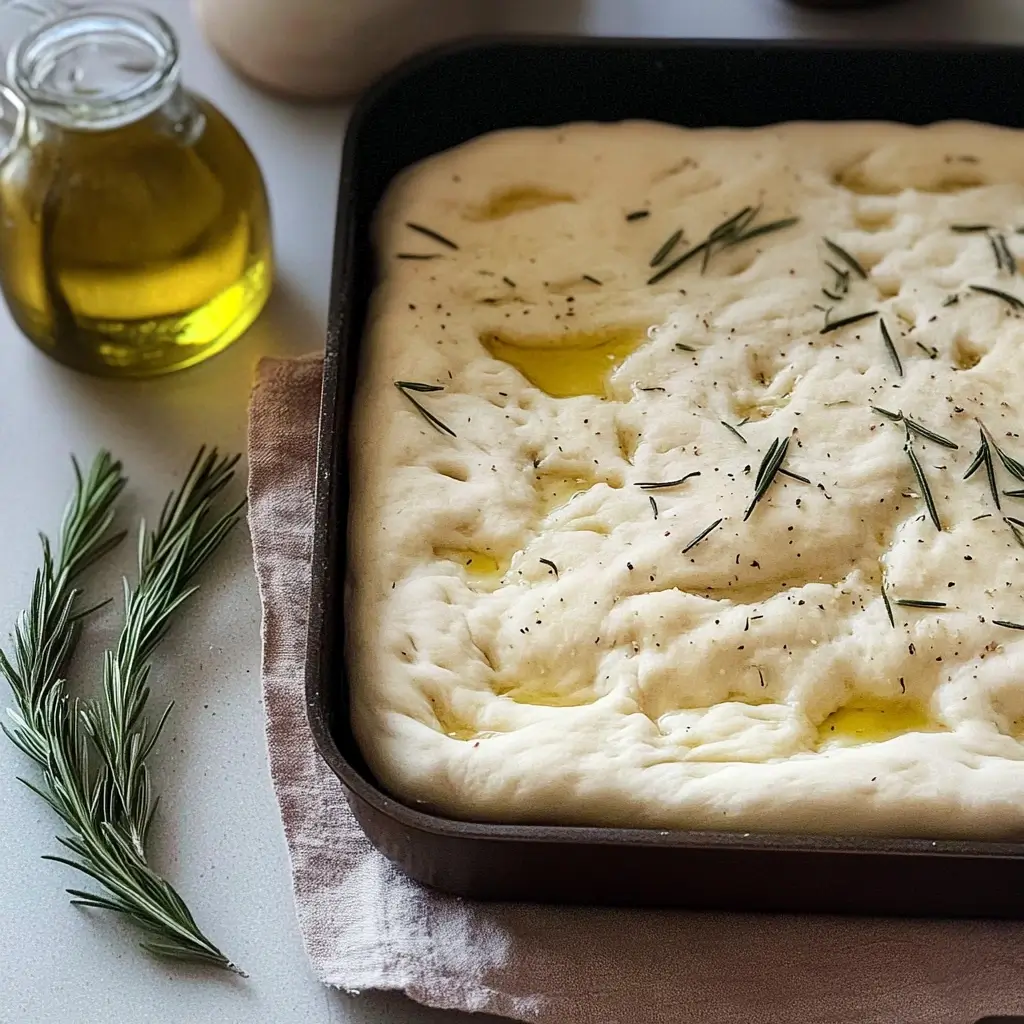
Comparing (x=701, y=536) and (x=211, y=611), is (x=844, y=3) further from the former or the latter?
(x=211, y=611)

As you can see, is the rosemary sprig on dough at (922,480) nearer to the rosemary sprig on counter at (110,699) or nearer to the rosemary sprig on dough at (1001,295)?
the rosemary sprig on dough at (1001,295)

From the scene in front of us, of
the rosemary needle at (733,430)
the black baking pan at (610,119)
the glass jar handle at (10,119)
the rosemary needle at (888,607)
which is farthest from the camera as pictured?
the glass jar handle at (10,119)

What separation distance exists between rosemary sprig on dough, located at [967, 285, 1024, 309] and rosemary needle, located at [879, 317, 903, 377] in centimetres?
9

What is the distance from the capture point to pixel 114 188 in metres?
1.25

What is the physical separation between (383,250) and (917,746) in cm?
65

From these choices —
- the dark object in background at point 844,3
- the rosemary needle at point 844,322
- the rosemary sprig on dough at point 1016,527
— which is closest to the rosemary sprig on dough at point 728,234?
the rosemary needle at point 844,322

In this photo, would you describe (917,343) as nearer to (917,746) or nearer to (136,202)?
(917,746)

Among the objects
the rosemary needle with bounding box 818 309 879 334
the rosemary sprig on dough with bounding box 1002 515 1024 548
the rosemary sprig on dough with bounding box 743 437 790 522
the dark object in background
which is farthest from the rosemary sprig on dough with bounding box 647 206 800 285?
the dark object in background

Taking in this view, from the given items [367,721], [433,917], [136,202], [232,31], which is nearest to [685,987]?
[433,917]

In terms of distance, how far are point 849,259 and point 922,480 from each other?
27 centimetres

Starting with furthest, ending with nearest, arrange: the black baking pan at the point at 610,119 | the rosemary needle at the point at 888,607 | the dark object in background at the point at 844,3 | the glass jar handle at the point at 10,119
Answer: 1. the dark object in background at the point at 844,3
2. the glass jar handle at the point at 10,119
3. the rosemary needle at the point at 888,607
4. the black baking pan at the point at 610,119

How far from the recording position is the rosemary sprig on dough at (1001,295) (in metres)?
1.25

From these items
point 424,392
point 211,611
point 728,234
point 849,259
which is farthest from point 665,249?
point 211,611

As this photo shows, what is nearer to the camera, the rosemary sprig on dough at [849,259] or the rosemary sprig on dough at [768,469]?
the rosemary sprig on dough at [768,469]
